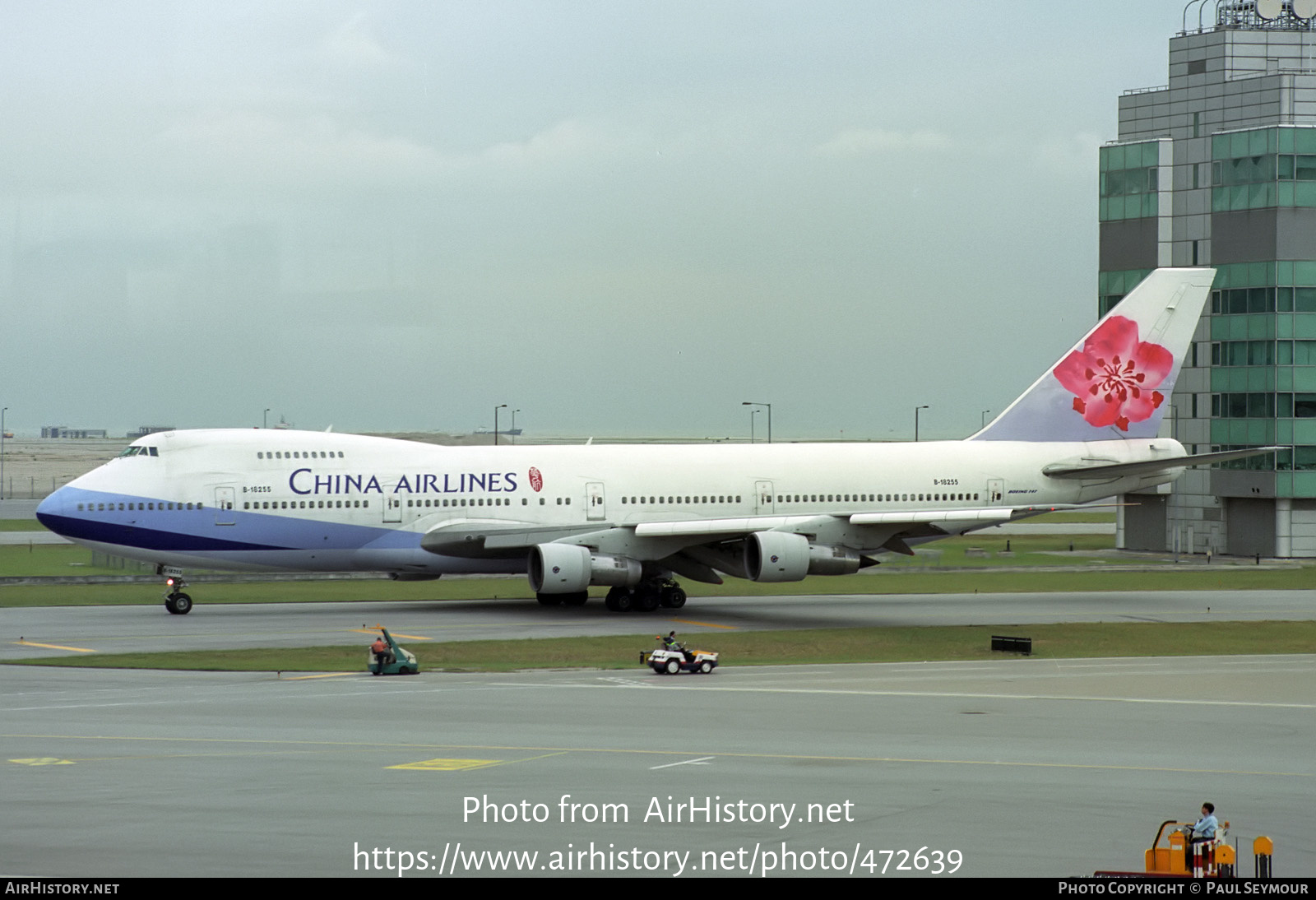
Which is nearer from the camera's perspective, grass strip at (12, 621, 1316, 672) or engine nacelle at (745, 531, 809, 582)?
grass strip at (12, 621, 1316, 672)

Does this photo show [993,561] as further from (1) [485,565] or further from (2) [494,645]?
(2) [494,645]

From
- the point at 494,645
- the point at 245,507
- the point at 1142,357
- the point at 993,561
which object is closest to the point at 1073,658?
the point at 494,645

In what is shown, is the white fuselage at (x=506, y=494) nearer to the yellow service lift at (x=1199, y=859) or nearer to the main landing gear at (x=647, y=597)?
the main landing gear at (x=647, y=597)

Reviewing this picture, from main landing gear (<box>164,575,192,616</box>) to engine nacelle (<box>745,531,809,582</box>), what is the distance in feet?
62.1

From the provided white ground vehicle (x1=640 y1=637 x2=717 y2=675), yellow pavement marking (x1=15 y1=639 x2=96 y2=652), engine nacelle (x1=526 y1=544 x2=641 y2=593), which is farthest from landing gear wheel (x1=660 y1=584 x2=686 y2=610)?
yellow pavement marking (x1=15 y1=639 x2=96 y2=652)

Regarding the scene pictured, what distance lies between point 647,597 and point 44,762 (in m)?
30.0

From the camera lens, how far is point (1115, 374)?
5747 centimetres

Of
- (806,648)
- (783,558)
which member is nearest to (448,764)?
(806,648)

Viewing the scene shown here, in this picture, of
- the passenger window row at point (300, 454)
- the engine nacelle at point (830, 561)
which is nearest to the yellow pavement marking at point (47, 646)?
the passenger window row at point (300, 454)

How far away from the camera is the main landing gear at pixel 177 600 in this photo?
50.2m

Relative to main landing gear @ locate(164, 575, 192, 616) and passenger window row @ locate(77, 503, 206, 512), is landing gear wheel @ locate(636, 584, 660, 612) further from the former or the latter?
passenger window row @ locate(77, 503, 206, 512)

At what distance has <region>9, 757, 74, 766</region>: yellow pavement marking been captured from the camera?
2380 centimetres

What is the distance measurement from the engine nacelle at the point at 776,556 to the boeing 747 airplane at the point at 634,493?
7cm

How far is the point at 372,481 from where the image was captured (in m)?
51.8
